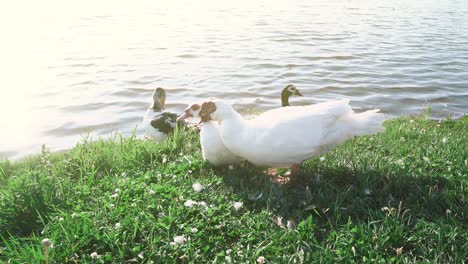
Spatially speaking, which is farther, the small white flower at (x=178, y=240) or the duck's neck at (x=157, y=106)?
the duck's neck at (x=157, y=106)

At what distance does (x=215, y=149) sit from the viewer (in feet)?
18.7

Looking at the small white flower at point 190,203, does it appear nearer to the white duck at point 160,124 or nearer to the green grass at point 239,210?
the green grass at point 239,210

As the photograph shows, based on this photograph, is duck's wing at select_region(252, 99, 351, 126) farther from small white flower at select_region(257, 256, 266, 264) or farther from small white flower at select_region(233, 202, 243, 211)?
small white flower at select_region(257, 256, 266, 264)

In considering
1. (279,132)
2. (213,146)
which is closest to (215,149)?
(213,146)

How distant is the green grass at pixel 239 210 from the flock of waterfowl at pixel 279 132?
24 centimetres

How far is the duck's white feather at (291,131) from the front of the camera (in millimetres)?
5309

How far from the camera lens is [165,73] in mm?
13516

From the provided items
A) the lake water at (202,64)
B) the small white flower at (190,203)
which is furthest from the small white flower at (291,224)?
the lake water at (202,64)

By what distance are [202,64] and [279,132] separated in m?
9.49

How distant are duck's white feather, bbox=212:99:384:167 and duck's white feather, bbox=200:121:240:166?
5.0 inches

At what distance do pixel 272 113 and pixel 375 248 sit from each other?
2.41 m

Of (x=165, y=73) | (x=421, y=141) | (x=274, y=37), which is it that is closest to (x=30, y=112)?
(x=165, y=73)

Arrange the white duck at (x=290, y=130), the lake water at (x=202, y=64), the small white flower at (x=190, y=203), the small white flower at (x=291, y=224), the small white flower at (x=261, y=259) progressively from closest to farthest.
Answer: the small white flower at (x=261, y=259) → the small white flower at (x=291, y=224) → the small white flower at (x=190, y=203) → the white duck at (x=290, y=130) → the lake water at (x=202, y=64)

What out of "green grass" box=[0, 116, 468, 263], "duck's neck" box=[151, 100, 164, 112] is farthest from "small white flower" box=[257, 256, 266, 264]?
"duck's neck" box=[151, 100, 164, 112]
